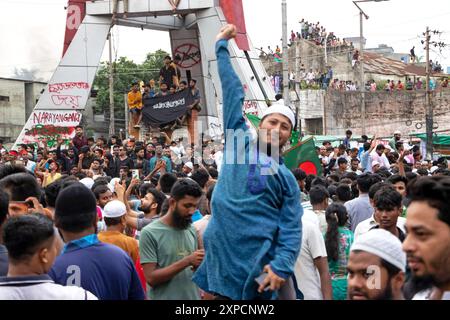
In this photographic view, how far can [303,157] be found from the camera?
523 inches

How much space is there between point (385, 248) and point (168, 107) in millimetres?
19297

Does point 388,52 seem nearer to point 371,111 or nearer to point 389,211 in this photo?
point 371,111

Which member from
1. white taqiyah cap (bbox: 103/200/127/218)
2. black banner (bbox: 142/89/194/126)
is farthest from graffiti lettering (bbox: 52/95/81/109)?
white taqiyah cap (bbox: 103/200/127/218)

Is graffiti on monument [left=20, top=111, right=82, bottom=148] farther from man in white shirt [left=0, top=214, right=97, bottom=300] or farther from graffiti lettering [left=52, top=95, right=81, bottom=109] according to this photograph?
man in white shirt [left=0, top=214, right=97, bottom=300]

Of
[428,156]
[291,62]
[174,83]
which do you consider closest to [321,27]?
[291,62]

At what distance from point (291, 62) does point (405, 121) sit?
13615 millimetres

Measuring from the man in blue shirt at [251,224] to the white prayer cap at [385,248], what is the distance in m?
0.86

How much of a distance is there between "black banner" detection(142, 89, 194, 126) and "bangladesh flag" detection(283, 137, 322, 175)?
981 cm

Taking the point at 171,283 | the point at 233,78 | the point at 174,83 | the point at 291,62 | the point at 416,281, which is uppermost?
the point at 291,62

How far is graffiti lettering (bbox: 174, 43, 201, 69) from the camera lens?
2736cm

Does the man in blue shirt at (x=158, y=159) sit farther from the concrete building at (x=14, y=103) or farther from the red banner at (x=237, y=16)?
the concrete building at (x=14, y=103)

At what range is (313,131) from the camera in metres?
49.5

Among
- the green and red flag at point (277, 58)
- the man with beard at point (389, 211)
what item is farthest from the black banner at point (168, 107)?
the green and red flag at point (277, 58)
